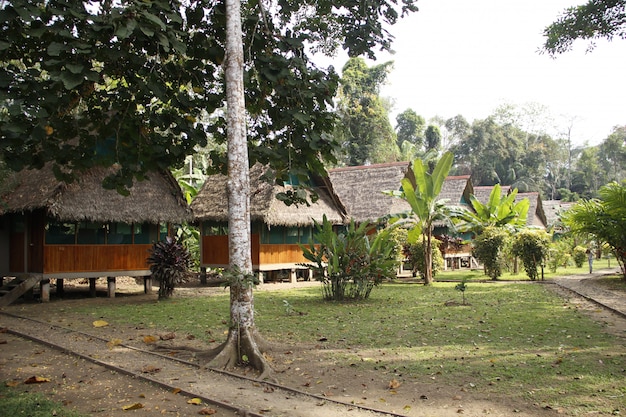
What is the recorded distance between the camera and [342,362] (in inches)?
257

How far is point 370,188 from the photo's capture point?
80.2 ft

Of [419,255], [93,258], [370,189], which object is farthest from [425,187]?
[93,258]

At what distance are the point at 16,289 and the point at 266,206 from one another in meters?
7.89

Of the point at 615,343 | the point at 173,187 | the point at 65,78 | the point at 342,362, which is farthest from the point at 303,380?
the point at 173,187

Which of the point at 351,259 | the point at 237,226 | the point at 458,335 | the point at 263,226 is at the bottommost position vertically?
the point at 458,335

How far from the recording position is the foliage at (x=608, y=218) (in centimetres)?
1459

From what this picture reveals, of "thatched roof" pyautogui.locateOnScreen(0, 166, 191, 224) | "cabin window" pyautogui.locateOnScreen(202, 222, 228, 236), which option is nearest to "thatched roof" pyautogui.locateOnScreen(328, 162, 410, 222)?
"cabin window" pyautogui.locateOnScreen(202, 222, 228, 236)

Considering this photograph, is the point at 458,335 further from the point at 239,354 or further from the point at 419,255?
A: the point at 419,255

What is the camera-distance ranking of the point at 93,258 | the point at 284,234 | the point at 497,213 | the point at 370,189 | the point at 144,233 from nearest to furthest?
the point at 93,258 → the point at 144,233 → the point at 284,234 → the point at 497,213 → the point at 370,189

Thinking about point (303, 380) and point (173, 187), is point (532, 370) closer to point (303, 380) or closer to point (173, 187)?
point (303, 380)

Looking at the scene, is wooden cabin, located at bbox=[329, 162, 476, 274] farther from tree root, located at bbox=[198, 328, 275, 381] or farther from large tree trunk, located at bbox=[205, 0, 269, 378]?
tree root, located at bbox=[198, 328, 275, 381]

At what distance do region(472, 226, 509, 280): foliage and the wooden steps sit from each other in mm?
14034

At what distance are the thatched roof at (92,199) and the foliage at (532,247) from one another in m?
11.0

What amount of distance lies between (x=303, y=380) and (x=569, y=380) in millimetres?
2770
